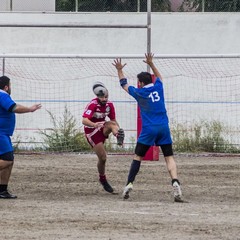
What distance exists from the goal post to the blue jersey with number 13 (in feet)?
29.0

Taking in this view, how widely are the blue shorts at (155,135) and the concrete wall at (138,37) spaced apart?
16588mm

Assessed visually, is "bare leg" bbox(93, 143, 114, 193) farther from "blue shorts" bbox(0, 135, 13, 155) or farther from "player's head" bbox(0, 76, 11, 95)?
"player's head" bbox(0, 76, 11, 95)

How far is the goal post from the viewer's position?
23703mm

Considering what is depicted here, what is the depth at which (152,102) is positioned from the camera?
13.3 metres

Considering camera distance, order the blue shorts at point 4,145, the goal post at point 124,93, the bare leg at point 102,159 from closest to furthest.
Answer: the blue shorts at point 4,145 → the bare leg at point 102,159 → the goal post at point 124,93

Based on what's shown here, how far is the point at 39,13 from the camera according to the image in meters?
29.9

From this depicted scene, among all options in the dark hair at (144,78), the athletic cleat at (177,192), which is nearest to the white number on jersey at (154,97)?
the dark hair at (144,78)

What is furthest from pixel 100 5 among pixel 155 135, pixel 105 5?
pixel 155 135

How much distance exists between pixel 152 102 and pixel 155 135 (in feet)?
1.57

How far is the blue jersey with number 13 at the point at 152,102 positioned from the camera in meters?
13.3

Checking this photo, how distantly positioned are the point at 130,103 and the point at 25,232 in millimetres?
14897

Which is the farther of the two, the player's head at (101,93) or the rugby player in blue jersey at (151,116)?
the player's head at (101,93)

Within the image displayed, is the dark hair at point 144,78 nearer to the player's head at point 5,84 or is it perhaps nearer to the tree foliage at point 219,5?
the player's head at point 5,84

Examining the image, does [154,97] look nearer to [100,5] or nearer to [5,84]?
[5,84]
